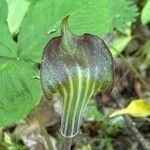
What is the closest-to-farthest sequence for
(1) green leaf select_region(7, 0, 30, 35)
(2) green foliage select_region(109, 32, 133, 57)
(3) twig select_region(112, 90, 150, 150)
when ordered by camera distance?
(1) green leaf select_region(7, 0, 30, 35) < (3) twig select_region(112, 90, 150, 150) < (2) green foliage select_region(109, 32, 133, 57)

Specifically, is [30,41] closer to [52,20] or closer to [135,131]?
[52,20]

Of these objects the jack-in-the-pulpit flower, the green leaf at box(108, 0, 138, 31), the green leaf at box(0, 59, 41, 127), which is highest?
the jack-in-the-pulpit flower

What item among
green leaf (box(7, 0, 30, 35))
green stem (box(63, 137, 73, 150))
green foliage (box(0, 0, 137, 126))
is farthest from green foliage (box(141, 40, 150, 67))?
green stem (box(63, 137, 73, 150))

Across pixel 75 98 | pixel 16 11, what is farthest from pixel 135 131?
pixel 75 98

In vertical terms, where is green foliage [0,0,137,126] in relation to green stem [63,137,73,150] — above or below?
above

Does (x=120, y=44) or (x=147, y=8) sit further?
(x=120, y=44)

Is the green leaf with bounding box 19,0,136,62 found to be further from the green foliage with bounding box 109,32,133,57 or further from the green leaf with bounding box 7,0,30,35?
the green foliage with bounding box 109,32,133,57

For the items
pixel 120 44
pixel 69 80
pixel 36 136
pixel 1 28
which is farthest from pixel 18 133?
pixel 69 80

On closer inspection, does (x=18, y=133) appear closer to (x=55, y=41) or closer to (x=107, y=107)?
(x=107, y=107)
